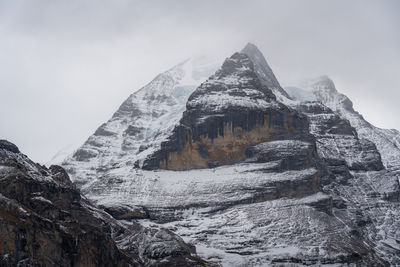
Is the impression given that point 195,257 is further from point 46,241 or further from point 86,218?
point 46,241

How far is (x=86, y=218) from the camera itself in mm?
187750

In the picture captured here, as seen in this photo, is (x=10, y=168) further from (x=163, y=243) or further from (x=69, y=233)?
(x=163, y=243)

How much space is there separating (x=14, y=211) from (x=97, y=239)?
55.7 feet

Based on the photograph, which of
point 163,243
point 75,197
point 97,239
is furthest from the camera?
point 163,243

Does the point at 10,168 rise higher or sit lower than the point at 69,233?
higher

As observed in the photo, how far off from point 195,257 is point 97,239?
50.4 meters

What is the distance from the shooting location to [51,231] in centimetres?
13838

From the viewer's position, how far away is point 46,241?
135750 mm

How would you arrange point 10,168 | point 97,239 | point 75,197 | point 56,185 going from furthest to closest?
point 75,197
point 56,185
point 10,168
point 97,239

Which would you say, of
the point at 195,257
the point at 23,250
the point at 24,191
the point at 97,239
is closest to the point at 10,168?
the point at 24,191

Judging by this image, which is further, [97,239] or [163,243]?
[163,243]

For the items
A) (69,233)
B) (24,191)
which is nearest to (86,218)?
(24,191)

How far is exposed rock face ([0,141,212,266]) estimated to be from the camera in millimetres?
131750

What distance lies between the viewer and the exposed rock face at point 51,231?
132 metres
